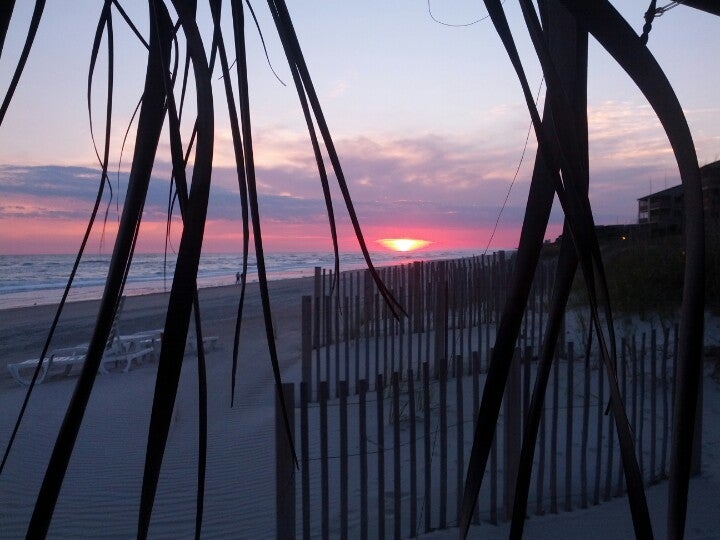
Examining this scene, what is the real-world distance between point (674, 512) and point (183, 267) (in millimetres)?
551

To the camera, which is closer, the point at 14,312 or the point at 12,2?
the point at 12,2

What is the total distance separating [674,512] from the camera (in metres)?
0.66

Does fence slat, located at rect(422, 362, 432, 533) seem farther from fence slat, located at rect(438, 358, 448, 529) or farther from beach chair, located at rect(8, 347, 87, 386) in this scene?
beach chair, located at rect(8, 347, 87, 386)

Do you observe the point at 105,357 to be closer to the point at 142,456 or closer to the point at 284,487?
the point at 142,456

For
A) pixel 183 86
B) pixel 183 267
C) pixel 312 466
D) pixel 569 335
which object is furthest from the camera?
pixel 569 335

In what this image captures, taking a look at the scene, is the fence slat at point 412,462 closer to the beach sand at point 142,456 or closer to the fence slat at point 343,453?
the fence slat at point 343,453

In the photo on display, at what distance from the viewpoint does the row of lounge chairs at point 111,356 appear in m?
10.8

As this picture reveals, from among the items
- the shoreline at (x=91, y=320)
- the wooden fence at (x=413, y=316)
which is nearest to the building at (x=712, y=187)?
the wooden fence at (x=413, y=316)

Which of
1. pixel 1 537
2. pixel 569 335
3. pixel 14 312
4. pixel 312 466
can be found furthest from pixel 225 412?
pixel 14 312

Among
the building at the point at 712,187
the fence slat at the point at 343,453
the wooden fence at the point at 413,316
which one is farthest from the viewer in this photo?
the building at the point at 712,187

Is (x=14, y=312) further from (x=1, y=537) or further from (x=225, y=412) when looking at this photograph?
(x=1, y=537)

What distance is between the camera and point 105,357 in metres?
11.5

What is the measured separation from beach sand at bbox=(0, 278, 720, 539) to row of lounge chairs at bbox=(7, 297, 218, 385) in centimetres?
27

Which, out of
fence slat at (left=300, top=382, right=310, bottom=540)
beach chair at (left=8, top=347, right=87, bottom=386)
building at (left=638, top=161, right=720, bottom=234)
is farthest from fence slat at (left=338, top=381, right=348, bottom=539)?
beach chair at (left=8, top=347, right=87, bottom=386)
